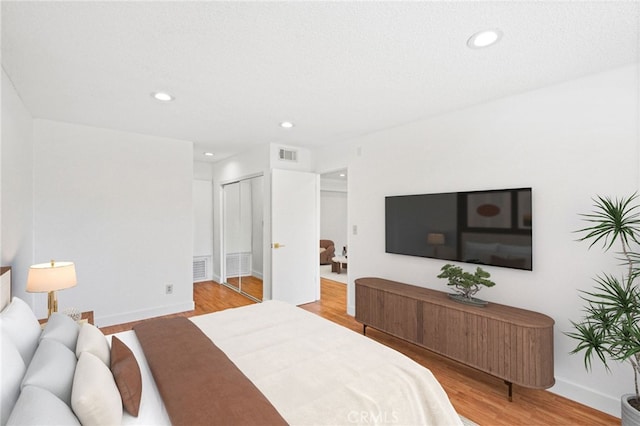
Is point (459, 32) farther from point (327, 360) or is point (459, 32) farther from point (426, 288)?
point (426, 288)

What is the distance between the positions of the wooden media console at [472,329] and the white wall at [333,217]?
17.9 ft

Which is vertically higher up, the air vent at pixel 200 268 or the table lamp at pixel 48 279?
the table lamp at pixel 48 279

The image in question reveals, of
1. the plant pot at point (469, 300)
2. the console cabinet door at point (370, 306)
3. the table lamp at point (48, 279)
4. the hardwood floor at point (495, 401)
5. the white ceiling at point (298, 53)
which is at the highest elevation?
the white ceiling at point (298, 53)

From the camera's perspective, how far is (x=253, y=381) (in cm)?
149

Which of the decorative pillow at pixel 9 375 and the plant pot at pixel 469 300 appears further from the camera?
the plant pot at pixel 469 300

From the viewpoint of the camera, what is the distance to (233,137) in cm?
414

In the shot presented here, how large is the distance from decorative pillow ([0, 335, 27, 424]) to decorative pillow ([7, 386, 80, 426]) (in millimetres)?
73

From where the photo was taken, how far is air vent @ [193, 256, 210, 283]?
595 centimetres

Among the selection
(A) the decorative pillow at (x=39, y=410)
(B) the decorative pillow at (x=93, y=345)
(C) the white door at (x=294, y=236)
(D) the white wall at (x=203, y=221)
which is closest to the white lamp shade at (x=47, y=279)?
(B) the decorative pillow at (x=93, y=345)

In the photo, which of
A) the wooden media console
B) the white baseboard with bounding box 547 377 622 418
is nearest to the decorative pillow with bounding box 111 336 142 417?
the wooden media console

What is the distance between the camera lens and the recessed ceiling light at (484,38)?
1.74m

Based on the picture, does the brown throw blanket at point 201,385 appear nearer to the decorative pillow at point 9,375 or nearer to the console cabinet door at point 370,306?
the decorative pillow at point 9,375

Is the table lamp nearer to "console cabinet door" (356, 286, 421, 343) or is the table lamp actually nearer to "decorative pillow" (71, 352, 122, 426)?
"decorative pillow" (71, 352, 122, 426)

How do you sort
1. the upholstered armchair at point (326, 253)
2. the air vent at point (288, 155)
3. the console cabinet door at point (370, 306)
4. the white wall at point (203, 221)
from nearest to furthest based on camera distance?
the console cabinet door at point (370, 306) → the air vent at point (288, 155) → the white wall at point (203, 221) → the upholstered armchair at point (326, 253)
